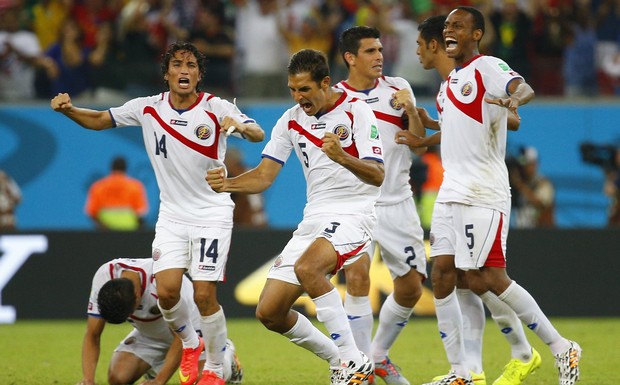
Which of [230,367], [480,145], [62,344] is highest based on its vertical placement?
[480,145]

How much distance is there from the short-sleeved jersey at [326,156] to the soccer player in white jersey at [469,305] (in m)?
0.85

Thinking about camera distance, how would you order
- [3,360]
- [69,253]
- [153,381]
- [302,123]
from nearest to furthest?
Answer: [302,123]
[153,381]
[3,360]
[69,253]

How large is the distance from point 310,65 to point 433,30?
5.14 ft

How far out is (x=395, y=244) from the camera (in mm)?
9055

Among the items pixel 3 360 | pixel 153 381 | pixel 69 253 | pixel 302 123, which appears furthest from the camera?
pixel 69 253

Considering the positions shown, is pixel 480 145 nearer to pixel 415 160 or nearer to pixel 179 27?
pixel 415 160

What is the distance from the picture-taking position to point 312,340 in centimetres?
789

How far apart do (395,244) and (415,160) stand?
7350 mm

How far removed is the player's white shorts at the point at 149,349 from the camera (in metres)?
9.07

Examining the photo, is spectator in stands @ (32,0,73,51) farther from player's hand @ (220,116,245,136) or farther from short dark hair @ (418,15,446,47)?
player's hand @ (220,116,245,136)

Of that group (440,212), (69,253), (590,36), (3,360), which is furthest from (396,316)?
(590,36)

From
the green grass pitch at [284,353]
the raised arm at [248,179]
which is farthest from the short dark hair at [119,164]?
the raised arm at [248,179]

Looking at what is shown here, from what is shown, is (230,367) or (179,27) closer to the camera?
(230,367)

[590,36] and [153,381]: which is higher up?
[590,36]
